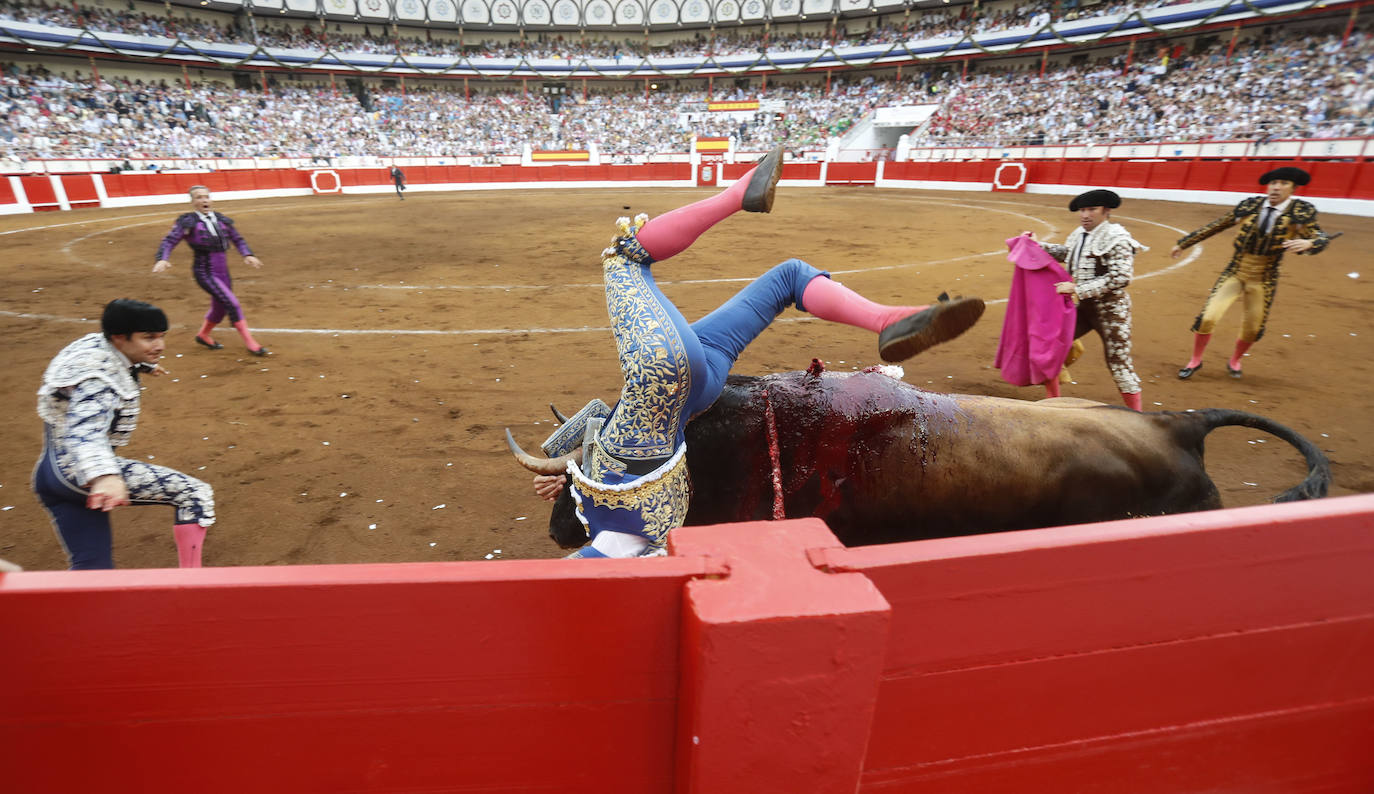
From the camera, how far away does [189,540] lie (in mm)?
2883

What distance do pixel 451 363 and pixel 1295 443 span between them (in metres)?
5.99

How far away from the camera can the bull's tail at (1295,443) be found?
2.29 m

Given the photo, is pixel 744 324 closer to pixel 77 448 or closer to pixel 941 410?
pixel 941 410

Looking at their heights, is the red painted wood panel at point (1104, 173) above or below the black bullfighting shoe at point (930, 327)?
below

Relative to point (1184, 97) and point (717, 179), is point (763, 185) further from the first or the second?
point (1184, 97)

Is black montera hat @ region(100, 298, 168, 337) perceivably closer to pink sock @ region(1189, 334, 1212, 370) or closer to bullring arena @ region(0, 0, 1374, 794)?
bullring arena @ region(0, 0, 1374, 794)

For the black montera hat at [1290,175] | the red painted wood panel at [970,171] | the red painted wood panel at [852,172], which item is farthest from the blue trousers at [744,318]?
the red painted wood panel at [852,172]

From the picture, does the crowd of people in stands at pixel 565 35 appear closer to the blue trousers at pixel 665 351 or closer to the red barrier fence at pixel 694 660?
the blue trousers at pixel 665 351

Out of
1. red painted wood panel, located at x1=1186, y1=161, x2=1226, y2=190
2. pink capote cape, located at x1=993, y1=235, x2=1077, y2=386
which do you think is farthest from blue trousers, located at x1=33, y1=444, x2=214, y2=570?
red painted wood panel, located at x1=1186, y1=161, x2=1226, y2=190

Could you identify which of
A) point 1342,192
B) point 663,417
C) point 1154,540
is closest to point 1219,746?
point 1154,540

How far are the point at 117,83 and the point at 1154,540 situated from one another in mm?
48126

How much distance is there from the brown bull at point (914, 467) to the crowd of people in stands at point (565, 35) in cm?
3969

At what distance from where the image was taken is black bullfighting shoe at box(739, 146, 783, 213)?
1883 millimetres

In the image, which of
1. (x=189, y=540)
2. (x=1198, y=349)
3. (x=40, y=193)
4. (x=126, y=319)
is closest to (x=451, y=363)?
(x=189, y=540)
